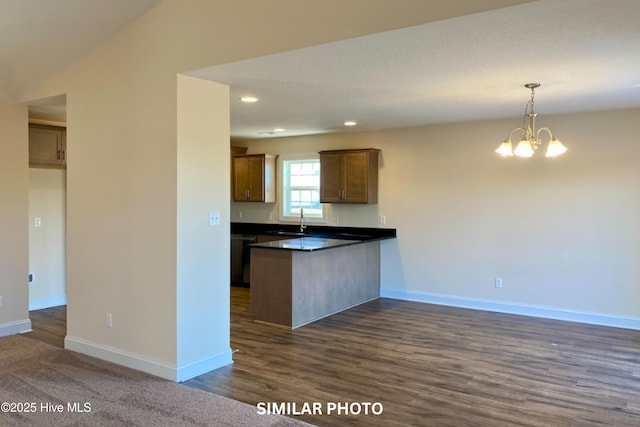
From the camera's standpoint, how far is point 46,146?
589cm

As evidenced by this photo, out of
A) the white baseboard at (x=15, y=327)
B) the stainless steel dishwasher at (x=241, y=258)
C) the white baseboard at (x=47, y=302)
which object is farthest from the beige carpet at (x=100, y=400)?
the stainless steel dishwasher at (x=241, y=258)

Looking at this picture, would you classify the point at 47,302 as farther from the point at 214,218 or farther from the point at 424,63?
the point at 424,63

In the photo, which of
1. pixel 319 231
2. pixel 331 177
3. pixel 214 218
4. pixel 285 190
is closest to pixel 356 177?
pixel 331 177

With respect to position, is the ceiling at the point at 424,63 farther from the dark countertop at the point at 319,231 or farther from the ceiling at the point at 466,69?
the dark countertop at the point at 319,231

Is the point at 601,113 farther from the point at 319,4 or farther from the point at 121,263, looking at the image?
the point at 121,263

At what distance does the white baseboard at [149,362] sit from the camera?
372cm

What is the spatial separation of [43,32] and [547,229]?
5.52 meters

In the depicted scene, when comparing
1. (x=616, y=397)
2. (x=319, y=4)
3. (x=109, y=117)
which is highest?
(x=319, y=4)

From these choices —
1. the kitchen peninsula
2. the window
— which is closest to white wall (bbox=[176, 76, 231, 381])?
the kitchen peninsula

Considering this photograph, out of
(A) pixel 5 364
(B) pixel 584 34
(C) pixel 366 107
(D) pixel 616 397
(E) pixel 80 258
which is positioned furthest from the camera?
(C) pixel 366 107

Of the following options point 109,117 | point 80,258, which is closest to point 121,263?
point 80,258

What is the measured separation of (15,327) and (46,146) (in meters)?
2.20

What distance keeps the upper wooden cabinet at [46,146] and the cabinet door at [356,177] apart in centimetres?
374

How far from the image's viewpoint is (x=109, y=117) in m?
4.11
